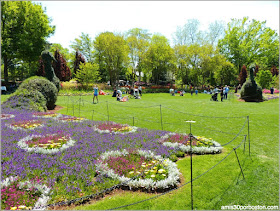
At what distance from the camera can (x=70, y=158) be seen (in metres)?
5.55

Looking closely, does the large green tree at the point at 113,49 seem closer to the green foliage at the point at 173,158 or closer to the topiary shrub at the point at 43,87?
the topiary shrub at the point at 43,87

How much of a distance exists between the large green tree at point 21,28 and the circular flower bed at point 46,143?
31220 mm

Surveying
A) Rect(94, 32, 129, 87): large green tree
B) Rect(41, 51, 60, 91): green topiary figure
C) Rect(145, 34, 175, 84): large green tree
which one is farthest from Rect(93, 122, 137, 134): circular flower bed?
Rect(145, 34, 175, 84): large green tree

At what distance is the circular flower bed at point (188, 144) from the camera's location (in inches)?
254

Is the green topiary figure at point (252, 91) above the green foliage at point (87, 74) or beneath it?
beneath

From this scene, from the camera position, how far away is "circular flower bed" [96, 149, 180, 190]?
14.1 feet

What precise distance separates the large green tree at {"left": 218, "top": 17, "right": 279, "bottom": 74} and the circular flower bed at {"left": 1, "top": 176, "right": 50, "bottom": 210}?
58.3 metres

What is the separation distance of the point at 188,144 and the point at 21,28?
126 feet

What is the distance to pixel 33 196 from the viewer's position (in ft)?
12.6

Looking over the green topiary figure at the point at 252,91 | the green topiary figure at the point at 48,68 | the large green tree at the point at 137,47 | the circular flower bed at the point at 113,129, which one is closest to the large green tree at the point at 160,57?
the large green tree at the point at 137,47

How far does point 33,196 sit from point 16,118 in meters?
7.81

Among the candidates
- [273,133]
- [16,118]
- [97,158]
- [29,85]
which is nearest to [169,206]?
[97,158]

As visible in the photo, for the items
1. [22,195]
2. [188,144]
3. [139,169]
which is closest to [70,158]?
[22,195]

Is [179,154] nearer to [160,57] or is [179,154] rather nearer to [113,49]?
[113,49]
